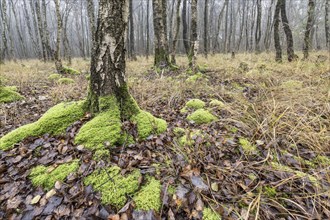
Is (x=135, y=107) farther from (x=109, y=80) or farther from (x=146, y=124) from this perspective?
(x=109, y=80)

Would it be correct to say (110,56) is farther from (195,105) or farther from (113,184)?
(195,105)

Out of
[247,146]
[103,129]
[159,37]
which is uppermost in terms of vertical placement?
[159,37]

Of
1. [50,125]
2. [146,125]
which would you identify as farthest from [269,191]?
[50,125]

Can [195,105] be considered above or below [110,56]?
below

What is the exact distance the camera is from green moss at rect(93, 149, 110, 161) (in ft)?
6.46

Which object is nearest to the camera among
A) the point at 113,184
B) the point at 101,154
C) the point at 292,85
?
the point at 113,184

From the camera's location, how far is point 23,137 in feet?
7.48

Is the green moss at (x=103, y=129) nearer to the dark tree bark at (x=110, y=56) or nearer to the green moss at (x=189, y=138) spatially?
the dark tree bark at (x=110, y=56)

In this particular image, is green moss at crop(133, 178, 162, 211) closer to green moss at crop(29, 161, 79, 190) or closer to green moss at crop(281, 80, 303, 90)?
green moss at crop(29, 161, 79, 190)

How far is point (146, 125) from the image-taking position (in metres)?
2.49

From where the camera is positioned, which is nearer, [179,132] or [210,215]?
[210,215]

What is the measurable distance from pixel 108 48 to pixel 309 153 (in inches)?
105

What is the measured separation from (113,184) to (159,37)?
7.39m

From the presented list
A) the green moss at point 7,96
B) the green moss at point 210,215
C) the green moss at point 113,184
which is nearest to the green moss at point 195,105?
the green moss at point 113,184
